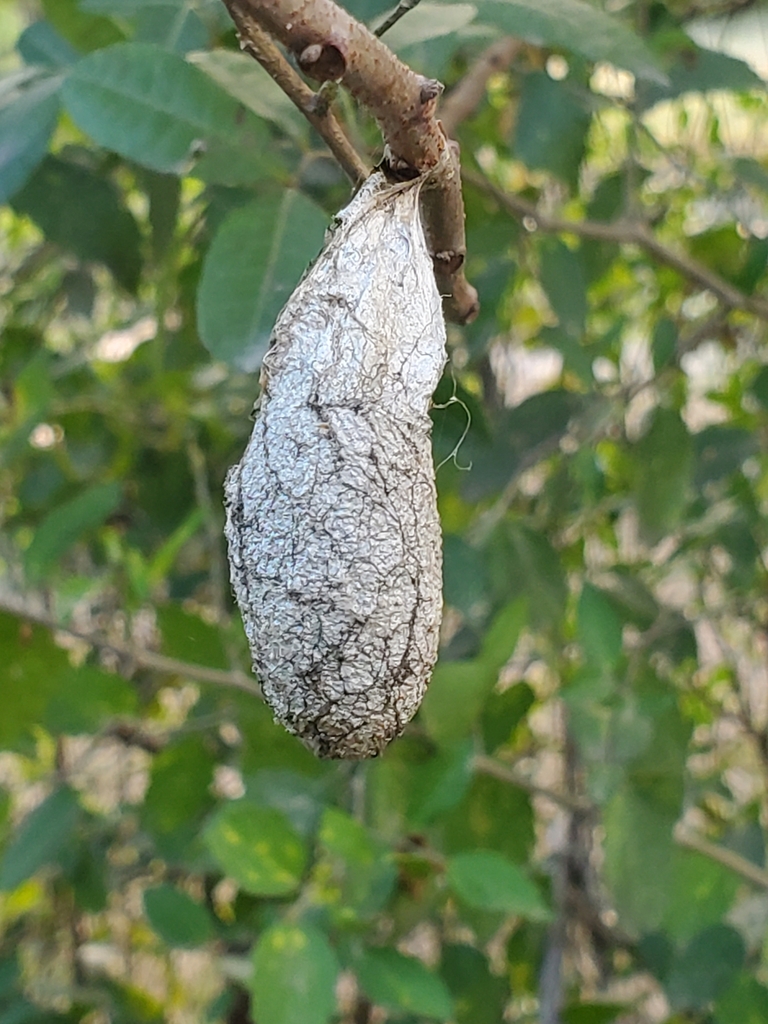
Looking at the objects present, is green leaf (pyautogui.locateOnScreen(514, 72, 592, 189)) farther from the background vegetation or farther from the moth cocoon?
the moth cocoon

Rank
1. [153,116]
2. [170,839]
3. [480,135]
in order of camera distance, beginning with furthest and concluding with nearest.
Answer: [480,135] < [170,839] < [153,116]

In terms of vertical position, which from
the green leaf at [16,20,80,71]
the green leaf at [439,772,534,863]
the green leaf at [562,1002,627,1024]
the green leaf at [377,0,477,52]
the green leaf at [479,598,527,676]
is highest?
the green leaf at [377,0,477,52]

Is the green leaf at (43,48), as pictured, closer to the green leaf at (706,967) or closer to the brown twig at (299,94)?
the brown twig at (299,94)

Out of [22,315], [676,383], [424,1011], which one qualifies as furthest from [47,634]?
[676,383]

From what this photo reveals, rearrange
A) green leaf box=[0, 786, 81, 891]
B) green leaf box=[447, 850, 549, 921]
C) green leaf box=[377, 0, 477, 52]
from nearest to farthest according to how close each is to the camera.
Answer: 1. green leaf box=[377, 0, 477, 52]
2. green leaf box=[447, 850, 549, 921]
3. green leaf box=[0, 786, 81, 891]

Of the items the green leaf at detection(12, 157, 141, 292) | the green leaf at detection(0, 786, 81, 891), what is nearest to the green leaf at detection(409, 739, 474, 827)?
the green leaf at detection(0, 786, 81, 891)

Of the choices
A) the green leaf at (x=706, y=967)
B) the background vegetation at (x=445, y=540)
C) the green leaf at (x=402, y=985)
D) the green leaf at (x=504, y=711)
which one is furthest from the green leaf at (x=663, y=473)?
the green leaf at (x=402, y=985)

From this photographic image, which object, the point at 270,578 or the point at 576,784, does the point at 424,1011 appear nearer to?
the point at 270,578
